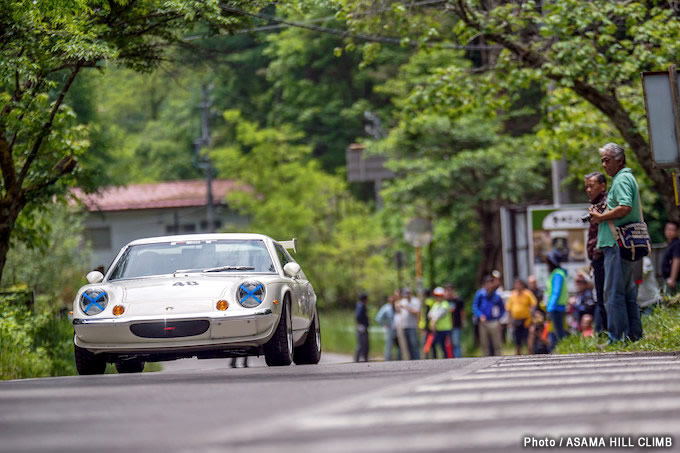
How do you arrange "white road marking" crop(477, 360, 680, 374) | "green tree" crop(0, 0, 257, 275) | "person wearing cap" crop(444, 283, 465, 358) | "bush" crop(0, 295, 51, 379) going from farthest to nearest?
"person wearing cap" crop(444, 283, 465, 358), "bush" crop(0, 295, 51, 379), "green tree" crop(0, 0, 257, 275), "white road marking" crop(477, 360, 680, 374)

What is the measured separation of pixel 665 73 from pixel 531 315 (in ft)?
38.4

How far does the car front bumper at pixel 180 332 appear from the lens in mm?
10367

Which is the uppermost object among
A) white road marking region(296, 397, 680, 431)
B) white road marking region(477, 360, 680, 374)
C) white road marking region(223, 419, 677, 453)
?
white road marking region(477, 360, 680, 374)

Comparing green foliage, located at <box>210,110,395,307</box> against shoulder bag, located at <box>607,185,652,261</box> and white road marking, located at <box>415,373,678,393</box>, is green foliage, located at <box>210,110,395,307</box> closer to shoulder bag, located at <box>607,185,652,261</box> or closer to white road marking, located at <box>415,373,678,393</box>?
shoulder bag, located at <box>607,185,652,261</box>

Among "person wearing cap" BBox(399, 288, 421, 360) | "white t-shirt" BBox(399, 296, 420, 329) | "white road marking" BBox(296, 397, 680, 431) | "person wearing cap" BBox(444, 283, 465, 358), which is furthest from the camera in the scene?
"white t-shirt" BBox(399, 296, 420, 329)

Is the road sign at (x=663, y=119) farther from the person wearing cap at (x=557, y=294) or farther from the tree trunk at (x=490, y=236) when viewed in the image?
the tree trunk at (x=490, y=236)

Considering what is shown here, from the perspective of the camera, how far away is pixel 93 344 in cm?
1065

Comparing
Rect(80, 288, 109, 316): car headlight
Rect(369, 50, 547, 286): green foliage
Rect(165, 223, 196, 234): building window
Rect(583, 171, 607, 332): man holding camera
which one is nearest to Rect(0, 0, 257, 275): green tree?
Rect(80, 288, 109, 316): car headlight

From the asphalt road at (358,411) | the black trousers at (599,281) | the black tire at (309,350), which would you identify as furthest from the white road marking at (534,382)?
the black trousers at (599,281)

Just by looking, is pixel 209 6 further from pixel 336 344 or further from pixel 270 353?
pixel 336 344

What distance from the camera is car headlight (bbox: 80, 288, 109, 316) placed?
35.0ft

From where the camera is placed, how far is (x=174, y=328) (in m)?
10.4

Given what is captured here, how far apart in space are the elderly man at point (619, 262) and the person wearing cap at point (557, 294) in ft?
19.8

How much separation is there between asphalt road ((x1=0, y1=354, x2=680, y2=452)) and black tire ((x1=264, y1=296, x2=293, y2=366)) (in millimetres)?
1914
